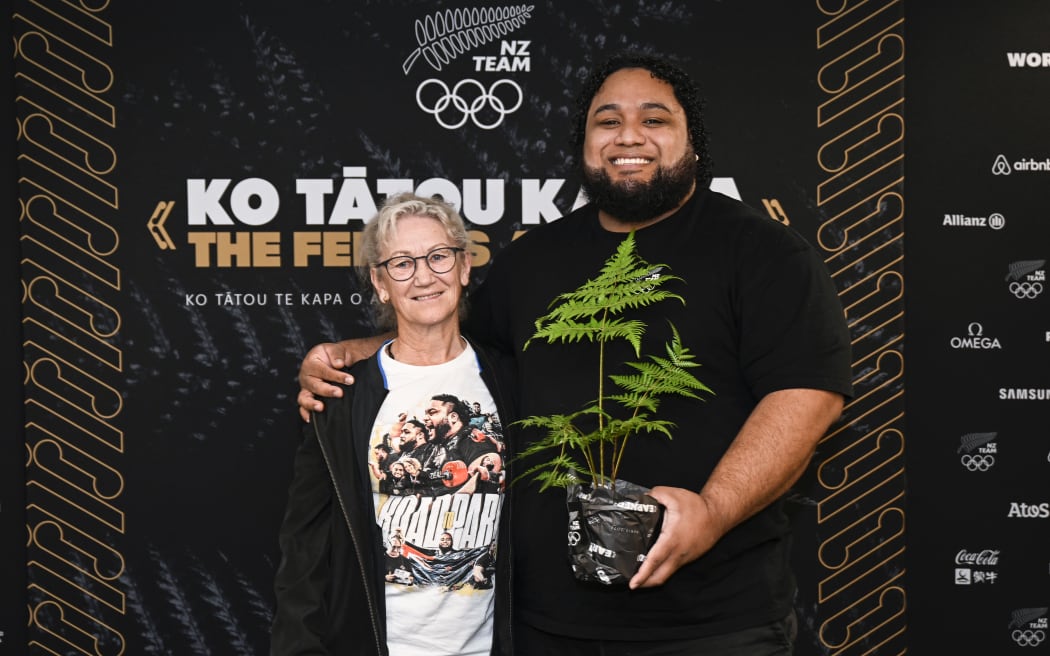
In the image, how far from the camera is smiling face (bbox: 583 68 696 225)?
2.06 metres

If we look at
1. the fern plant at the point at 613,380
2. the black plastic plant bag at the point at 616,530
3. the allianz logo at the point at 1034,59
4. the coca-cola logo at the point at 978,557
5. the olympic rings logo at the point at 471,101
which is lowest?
the coca-cola logo at the point at 978,557

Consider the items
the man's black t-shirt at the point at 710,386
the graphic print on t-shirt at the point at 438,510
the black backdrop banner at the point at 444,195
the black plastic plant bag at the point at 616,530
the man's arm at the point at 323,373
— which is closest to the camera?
the black plastic plant bag at the point at 616,530

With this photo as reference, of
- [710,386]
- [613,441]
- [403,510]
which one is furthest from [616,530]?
[403,510]

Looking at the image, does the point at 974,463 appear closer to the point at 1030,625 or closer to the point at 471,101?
the point at 1030,625

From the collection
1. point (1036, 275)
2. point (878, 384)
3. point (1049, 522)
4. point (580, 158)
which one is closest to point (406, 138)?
point (580, 158)

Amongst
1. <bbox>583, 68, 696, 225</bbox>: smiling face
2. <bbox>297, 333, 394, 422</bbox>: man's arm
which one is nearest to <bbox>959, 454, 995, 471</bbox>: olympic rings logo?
<bbox>583, 68, 696, 225</bbox>: smiling face

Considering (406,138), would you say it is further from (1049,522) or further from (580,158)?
(1049,522)

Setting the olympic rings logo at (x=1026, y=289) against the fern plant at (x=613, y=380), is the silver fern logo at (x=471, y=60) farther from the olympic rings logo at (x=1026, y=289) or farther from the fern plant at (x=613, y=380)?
the olympic rings logo at (x=1026, y=289)

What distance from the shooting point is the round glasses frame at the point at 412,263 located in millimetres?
2125

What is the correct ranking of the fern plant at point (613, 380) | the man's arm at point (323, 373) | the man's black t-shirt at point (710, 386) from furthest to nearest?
the man's arm at point (323, 373)
the man's black t-shirt at point (710, 386)
the fern plant at point (613, 380)

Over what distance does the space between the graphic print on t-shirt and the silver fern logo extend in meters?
1.57

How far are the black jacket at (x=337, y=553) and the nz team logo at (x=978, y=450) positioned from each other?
2059 mm

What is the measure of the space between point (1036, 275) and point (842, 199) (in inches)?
29.8

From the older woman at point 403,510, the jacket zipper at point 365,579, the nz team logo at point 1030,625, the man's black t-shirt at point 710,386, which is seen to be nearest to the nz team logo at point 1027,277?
Answer: the nz team logo at point 1030,625
